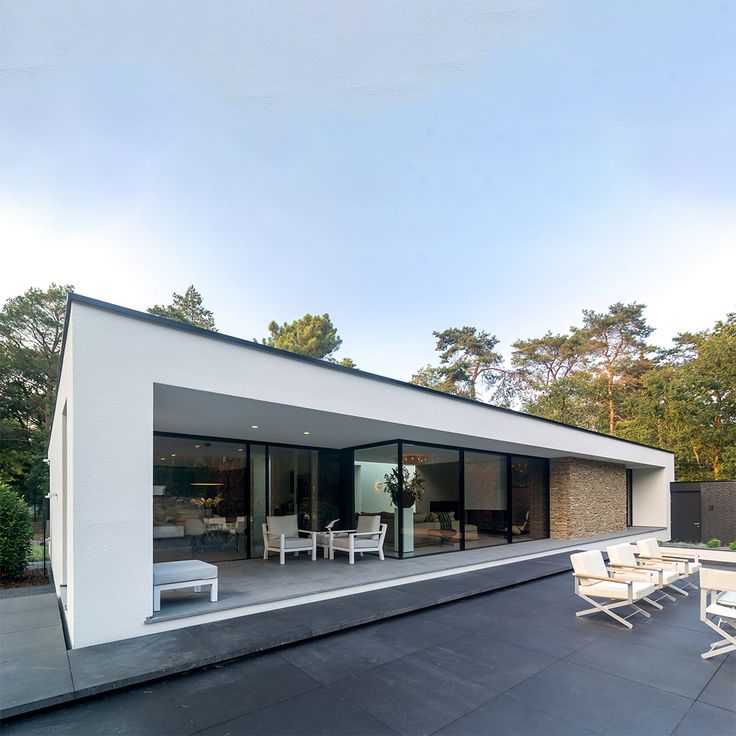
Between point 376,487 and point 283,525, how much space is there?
82.3 inches

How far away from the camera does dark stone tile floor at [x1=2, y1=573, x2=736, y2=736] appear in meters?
3.14

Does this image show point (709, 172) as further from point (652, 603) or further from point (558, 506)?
point (652, 603)

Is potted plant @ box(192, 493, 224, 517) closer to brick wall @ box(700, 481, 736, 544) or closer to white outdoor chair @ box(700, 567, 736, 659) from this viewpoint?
white outdoor chair @ box(700, 567, 736, 659)

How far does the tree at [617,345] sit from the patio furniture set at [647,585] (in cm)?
2026

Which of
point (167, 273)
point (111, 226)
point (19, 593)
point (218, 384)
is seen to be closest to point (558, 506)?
point (218, 384)

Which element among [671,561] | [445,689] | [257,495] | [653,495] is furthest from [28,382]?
[653,495]

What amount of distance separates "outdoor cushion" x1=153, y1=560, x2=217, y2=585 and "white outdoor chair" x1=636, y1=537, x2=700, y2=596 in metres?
6.59

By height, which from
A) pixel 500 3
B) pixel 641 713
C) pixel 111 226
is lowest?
pixel 641 713

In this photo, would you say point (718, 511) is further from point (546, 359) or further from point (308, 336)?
point (308, 336)

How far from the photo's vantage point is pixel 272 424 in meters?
7.46

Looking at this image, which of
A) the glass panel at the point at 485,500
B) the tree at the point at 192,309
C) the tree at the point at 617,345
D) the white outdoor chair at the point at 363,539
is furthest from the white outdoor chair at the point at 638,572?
the tree at the point at 192,309

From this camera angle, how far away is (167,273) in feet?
88.5

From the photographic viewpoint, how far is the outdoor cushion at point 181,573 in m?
5.18

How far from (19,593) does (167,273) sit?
896 inches
